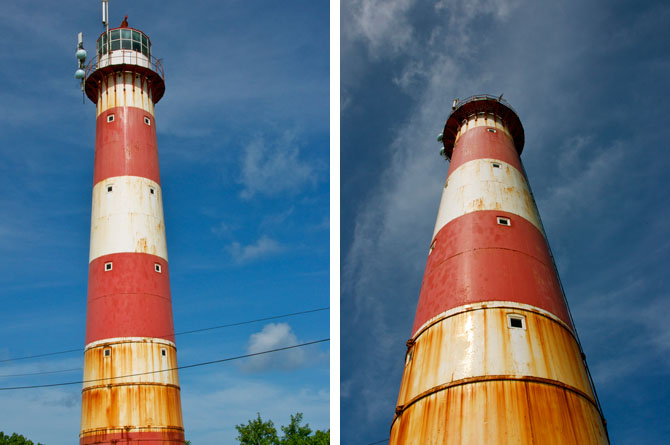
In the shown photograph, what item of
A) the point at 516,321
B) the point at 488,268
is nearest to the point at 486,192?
Answer: the point at 488,268

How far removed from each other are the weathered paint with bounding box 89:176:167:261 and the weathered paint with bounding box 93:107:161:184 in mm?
554

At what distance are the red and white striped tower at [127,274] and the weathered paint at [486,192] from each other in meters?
14.3

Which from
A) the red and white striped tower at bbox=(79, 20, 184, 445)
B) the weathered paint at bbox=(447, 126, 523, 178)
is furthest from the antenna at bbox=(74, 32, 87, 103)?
the weathered paint at bbox=(447, 126, 523, 178)

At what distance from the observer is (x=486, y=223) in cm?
2245

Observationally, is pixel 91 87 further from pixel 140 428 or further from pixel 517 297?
pixel 517 297

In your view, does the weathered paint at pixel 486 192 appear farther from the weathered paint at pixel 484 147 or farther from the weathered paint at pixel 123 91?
the weathered paint at pixel 123 91

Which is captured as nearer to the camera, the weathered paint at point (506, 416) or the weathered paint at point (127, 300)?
the weathered paint at point (506, 416)

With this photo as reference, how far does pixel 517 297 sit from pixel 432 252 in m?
4.58

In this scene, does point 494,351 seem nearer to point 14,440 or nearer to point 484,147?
point 484,147

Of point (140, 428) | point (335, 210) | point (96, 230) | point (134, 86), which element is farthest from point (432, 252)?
point (134, 86)

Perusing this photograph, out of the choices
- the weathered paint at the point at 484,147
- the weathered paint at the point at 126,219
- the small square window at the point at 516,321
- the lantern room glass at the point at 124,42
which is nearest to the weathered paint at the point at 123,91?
the lantern room glass at the point at 124,42

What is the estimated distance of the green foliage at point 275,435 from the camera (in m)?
46.7

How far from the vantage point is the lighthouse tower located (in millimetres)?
17500

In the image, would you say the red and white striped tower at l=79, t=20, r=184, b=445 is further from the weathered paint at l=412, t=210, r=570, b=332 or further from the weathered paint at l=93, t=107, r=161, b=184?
the weathered paint at l=412, t=210, r=570, b=332
